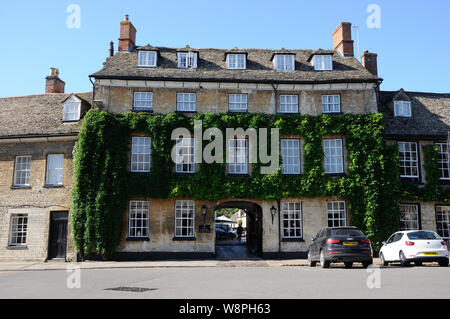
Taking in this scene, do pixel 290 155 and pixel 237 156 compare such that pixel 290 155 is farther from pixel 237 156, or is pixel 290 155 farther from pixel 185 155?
pixel 185 155

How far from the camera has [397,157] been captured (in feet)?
72.3

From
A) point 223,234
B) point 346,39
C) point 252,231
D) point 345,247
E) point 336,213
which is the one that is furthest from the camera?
point 223,234

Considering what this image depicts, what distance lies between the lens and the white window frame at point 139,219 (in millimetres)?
21234

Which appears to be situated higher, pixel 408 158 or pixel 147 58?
pixel 147 58

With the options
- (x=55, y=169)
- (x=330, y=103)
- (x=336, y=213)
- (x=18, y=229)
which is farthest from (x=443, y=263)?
(x=18, y=229)

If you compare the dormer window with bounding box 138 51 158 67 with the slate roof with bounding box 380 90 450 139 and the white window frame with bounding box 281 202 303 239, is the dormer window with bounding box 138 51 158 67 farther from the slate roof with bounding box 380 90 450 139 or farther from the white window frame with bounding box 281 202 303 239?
the slate roof with bounding box 380 90 450 139

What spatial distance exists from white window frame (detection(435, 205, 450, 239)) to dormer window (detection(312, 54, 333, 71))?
1071 centimetres

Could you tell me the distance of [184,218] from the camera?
2152 cm

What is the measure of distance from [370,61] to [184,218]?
645 inches

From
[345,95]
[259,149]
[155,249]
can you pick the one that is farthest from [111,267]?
[345,95]

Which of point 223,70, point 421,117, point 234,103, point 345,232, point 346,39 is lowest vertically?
point 345,232

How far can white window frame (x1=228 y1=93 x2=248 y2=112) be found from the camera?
22.7m

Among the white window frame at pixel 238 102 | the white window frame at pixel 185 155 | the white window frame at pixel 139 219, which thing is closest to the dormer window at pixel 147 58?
the white window frame at pixel 238 102
